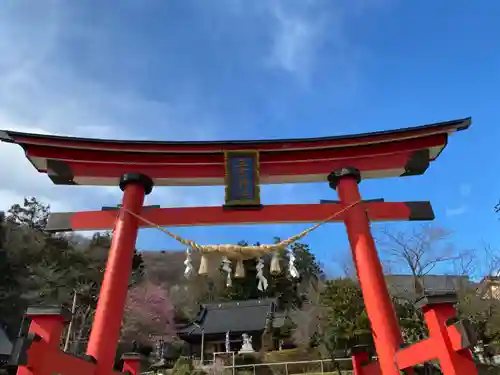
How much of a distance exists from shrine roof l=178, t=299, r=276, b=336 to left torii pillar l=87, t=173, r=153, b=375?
22982mm

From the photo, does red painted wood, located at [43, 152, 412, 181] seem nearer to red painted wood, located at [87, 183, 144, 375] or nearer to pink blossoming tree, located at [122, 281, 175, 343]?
red painted wood, located at [87, 183, 144, 375]

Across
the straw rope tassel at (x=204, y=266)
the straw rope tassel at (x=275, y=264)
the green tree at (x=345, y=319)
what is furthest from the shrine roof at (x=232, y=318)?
the straw rope tassel at (x=204, y=266)

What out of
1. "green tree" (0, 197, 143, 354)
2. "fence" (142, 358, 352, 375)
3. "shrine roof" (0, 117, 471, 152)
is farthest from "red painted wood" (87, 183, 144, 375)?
"green tree" (0, 197, 143, 354)

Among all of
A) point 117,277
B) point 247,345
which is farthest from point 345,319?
point 117,277

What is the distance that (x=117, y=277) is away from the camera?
16.9 ft

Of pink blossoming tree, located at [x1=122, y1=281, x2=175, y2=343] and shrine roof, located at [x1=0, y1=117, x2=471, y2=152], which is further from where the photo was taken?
pink blossoming tree, located at [x1=122, y1=281, x2=175, y2=343]

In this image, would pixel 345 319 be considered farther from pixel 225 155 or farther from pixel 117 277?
pixel 117 277

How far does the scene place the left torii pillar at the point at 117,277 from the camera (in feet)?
15.2

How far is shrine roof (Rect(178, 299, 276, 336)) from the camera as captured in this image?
27.4 metres

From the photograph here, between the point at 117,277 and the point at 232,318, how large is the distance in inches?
990

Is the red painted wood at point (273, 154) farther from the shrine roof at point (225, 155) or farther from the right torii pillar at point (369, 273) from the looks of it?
the right torii pillar at point (369, 273)

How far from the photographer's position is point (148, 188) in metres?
6.23

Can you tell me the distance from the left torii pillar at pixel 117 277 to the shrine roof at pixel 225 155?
0.34 metres

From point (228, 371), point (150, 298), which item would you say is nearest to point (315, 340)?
point (228, 371)
